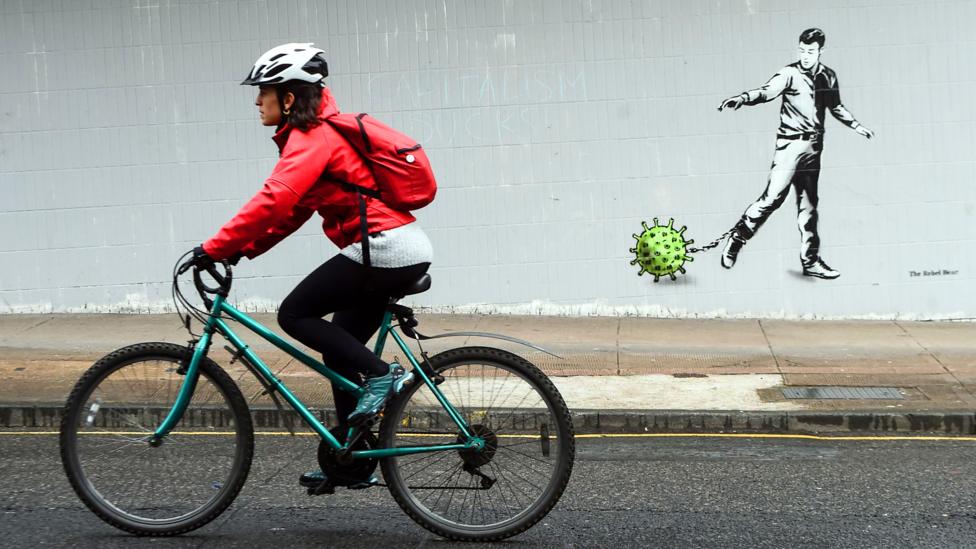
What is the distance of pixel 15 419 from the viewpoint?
24.2ft

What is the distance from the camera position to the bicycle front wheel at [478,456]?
4.76 m

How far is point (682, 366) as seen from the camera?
29.6 ft

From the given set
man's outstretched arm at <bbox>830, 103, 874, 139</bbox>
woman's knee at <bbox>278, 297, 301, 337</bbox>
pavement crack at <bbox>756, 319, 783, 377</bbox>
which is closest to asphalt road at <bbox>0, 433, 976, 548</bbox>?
woman's knee at <bbox>278, 297, 301, 337</bbox>

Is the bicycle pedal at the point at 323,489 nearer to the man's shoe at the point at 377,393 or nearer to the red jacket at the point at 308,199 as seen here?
the man's shoe at the point at 377,393

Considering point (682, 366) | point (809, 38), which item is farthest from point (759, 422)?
point (809, 38)

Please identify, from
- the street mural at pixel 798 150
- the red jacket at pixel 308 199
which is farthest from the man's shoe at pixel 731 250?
the red jacket at pixel 308 199

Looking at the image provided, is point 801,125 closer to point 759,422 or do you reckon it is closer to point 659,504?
point 759,422

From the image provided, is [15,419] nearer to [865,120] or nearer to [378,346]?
[378,346]

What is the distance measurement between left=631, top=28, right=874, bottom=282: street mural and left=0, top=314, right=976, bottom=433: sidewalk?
0.63 m

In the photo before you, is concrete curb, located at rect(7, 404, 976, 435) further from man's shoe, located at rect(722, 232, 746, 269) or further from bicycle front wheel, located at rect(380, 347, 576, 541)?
man's shoe, located at rect(722, 232, 746, 269)

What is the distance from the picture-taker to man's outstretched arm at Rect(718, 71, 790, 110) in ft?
35.3

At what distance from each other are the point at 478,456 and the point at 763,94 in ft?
22.5

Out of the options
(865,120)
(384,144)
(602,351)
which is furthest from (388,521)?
(865,120)

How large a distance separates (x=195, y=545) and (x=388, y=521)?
32.4 inches
